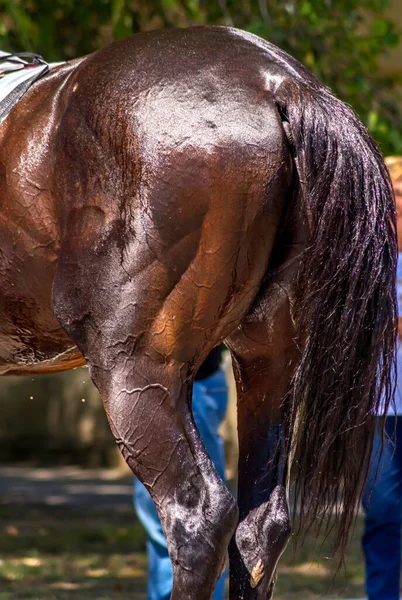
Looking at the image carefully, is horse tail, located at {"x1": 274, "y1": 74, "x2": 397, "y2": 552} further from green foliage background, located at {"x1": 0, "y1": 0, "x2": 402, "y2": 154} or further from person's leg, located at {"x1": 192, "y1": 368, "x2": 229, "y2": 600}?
green foliage background, located at {"x1": 0, "y1": 0, "x2": 402, "y2": 154}

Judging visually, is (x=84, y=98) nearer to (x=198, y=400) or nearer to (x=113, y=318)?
(x=113, y=318)

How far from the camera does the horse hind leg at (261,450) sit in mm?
2896

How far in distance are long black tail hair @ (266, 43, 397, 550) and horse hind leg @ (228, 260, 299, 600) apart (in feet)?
0.20

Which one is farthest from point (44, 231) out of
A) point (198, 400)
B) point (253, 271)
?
point (198, 400)

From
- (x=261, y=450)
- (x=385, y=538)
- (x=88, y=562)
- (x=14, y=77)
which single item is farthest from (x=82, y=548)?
(x=14, y=77)

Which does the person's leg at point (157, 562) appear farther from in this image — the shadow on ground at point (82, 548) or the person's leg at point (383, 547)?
the person's leg at point (383, 547)

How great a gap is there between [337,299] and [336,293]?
0.02 m

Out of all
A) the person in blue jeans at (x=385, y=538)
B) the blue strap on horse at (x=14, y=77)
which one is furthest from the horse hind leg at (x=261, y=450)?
the person in blue jeans at (x=385, y=538)

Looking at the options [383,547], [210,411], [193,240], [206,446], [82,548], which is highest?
[193,240]

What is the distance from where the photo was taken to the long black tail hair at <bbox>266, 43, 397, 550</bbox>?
266 centimetres

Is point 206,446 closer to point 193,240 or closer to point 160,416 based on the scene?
point 160,416

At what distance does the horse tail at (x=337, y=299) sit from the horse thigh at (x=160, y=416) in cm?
32

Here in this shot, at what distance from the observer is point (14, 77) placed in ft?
9.90

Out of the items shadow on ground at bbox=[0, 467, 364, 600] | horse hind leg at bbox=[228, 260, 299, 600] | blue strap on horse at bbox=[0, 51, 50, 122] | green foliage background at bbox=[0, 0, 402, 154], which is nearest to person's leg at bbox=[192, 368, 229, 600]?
shadow on ground at bbox=[0, 467, 364, 600]
